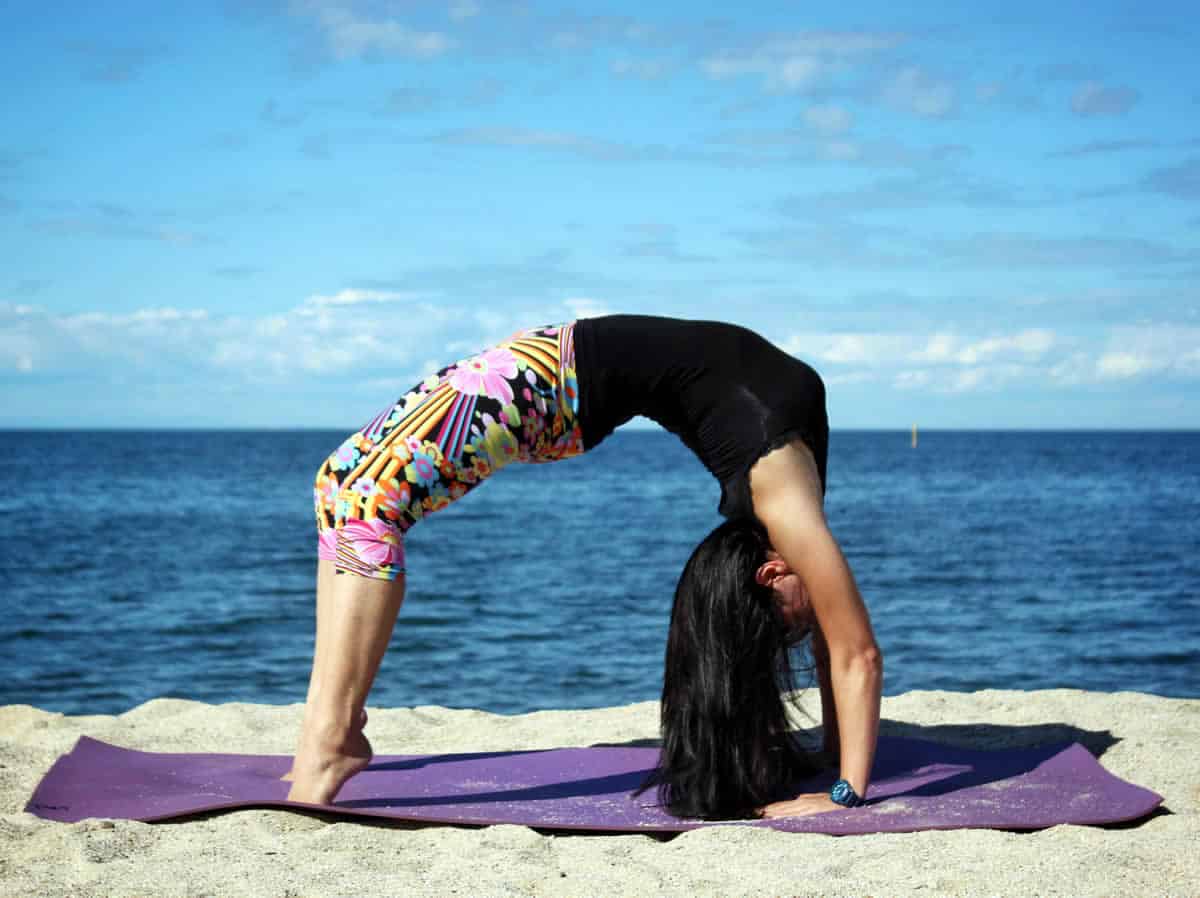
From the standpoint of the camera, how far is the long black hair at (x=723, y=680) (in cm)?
370

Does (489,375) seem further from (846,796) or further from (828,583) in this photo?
(846,796)

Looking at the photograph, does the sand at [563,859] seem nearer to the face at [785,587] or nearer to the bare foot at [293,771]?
the bare foot at [293,771]

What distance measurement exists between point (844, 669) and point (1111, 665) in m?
→ 7.23

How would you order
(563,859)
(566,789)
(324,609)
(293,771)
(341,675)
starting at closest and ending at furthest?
(563,859), (341,675), (324,609), (293,771), (566,789)

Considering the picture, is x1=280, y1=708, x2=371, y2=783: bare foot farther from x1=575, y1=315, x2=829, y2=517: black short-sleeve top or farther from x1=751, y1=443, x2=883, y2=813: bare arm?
x1=751, y1=443, x2=883, y2=813: bare arm

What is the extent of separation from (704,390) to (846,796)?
1290 mm

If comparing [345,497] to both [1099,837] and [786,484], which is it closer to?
[786,484]

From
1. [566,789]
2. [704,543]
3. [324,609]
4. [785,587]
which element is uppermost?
[704,543]

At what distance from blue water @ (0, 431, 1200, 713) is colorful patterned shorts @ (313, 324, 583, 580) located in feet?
14.8

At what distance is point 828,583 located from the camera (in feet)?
11.7

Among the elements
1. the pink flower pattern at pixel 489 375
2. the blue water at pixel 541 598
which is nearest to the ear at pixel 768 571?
the pink flower pattern at pixel 489 375

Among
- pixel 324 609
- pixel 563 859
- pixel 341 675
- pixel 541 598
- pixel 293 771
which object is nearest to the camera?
pixel 563 859

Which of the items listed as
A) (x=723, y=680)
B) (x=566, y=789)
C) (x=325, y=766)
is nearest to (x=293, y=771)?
(x=325, y=766)

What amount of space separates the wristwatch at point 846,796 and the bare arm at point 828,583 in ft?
0.07
